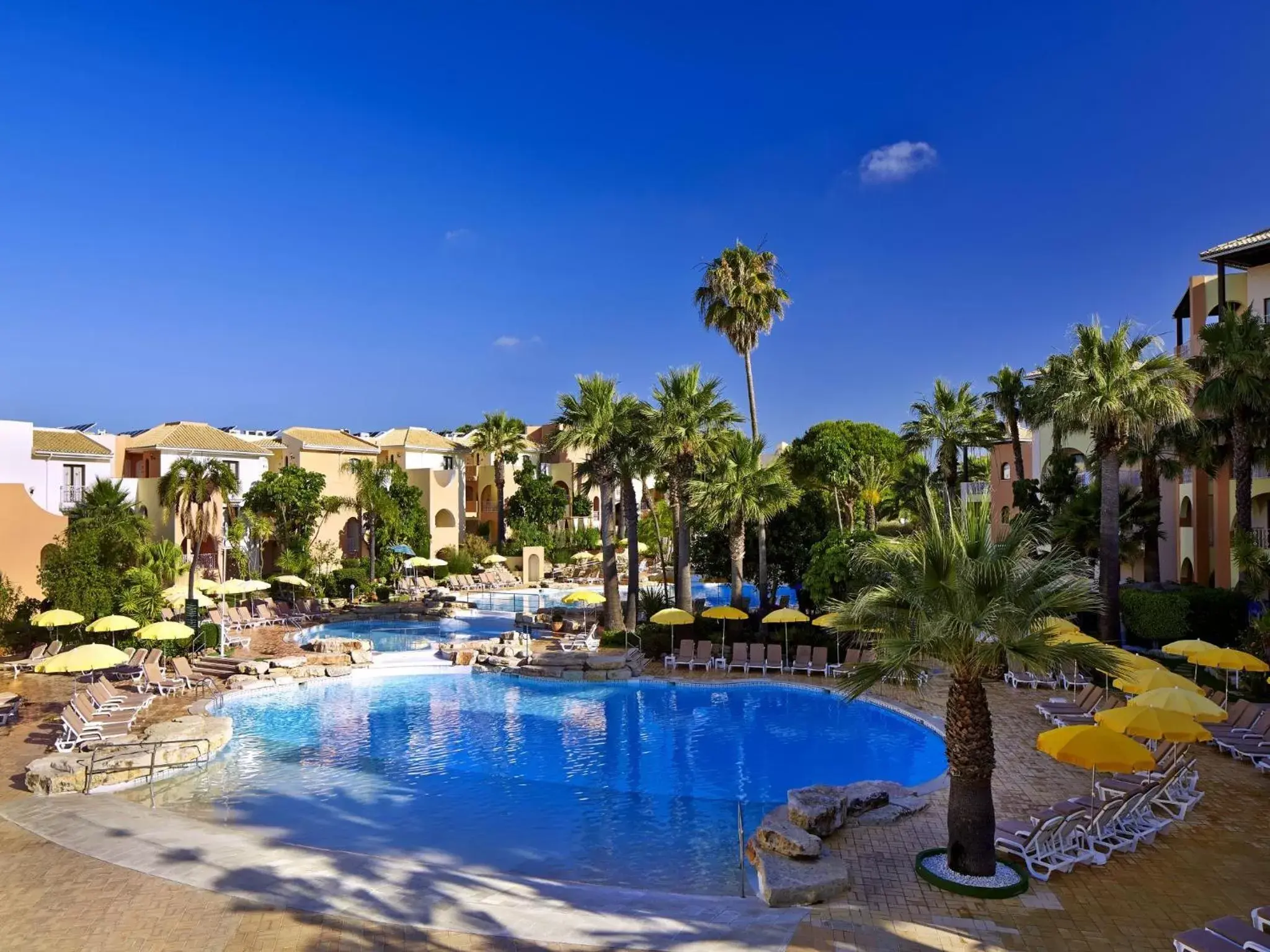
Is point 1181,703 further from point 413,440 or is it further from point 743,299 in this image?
point 413,440

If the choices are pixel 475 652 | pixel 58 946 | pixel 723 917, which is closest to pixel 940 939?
pixel 723 917

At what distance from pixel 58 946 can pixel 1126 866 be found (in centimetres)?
1116

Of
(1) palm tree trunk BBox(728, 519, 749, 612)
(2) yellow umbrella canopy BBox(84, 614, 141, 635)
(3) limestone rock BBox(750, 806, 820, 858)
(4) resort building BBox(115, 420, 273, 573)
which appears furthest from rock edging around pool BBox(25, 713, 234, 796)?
(4) resort building BBox(115, 420, 273, 573)

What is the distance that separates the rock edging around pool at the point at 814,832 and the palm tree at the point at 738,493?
46.3ft

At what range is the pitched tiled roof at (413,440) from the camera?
5762 centimetres

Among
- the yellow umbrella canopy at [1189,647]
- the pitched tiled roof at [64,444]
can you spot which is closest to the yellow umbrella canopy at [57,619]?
the pitched tiled roof at [64,444]

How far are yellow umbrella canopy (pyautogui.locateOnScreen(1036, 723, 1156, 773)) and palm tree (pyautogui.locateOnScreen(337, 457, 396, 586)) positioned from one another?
→ 34.4 metres

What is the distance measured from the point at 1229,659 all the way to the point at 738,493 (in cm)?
1368

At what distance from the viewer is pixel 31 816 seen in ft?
38.4

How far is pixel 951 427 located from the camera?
34938 mm

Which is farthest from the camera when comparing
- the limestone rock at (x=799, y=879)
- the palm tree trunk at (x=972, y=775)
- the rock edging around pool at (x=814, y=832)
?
the palm tree trunk at (x=972, y=775)

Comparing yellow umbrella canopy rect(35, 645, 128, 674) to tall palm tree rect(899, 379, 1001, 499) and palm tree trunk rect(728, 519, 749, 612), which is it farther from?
tall palm tree rect(899, 379, 1001, 499)

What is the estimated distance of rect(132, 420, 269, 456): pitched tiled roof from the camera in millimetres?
41281

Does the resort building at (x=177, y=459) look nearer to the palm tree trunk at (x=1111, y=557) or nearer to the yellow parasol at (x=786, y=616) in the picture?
the yellow parasol at (x=786, y=616)
